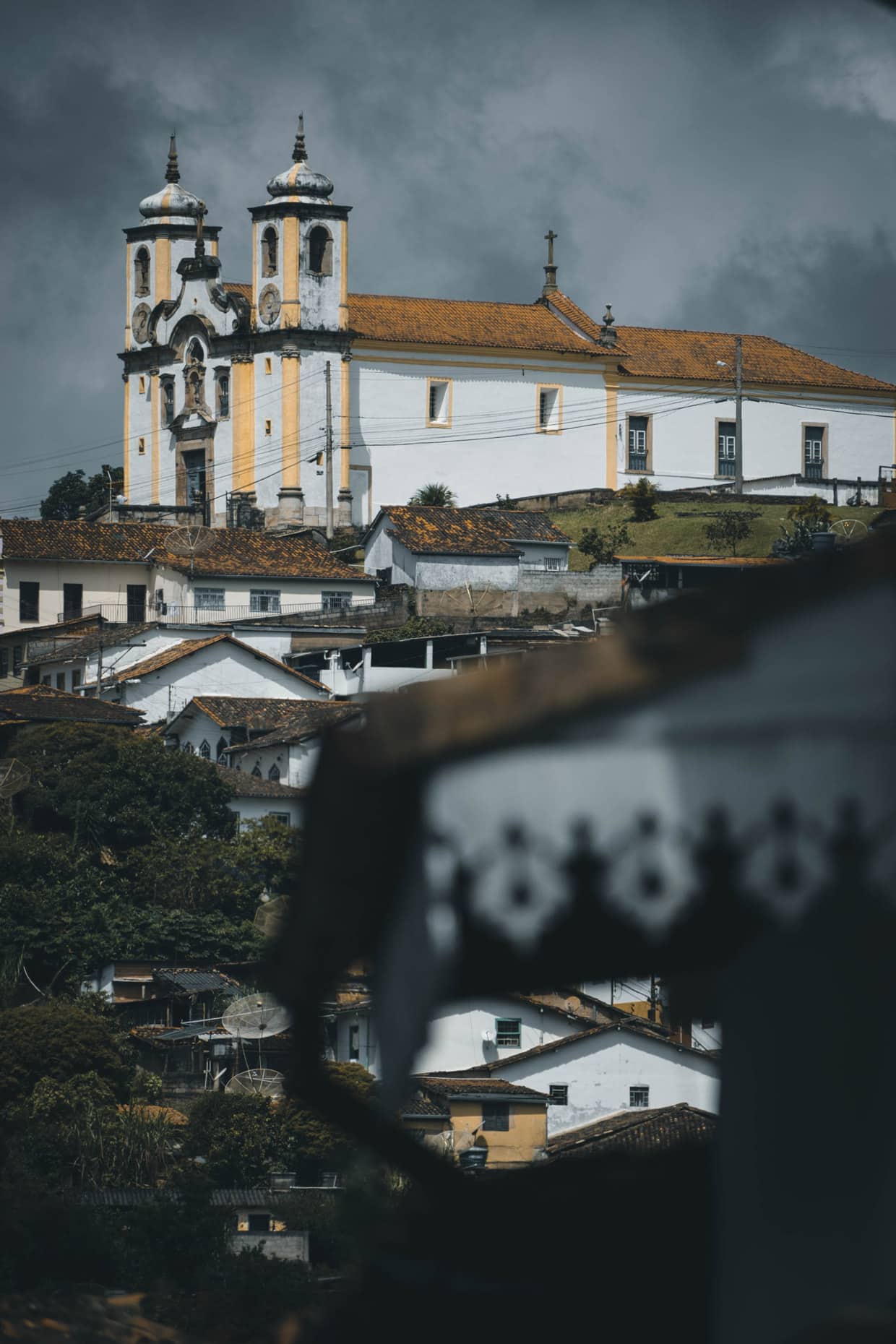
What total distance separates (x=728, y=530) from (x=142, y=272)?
24369 mm

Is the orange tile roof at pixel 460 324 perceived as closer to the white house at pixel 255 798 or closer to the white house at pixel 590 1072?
the white house at pixel 255 798

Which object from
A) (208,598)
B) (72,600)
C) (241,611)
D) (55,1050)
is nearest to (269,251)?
(72,600)

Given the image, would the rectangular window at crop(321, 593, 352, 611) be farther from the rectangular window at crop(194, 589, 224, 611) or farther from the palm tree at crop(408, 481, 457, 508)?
the palm tree at crop(408, 481, 457, 508)

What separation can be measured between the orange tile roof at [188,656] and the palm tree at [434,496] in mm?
12458

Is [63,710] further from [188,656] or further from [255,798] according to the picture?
[255,798]

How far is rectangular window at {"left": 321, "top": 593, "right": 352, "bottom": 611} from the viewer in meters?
40.2

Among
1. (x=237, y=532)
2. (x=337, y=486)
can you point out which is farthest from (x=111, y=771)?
(x=337, y=486)

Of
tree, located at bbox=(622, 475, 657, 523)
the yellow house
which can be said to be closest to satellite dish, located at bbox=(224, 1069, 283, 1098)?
the yellow house

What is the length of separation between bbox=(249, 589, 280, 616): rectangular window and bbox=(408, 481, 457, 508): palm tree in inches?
320

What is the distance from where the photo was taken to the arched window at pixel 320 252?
5009 centimetres

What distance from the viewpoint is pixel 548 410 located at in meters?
53.7

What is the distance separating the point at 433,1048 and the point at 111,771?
28519 millimetres

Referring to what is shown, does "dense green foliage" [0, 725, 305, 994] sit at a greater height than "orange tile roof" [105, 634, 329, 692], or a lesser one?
lesser

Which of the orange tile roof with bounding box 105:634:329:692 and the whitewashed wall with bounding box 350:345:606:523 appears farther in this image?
the whitewashed wall with bounding box 350:345:606:523
